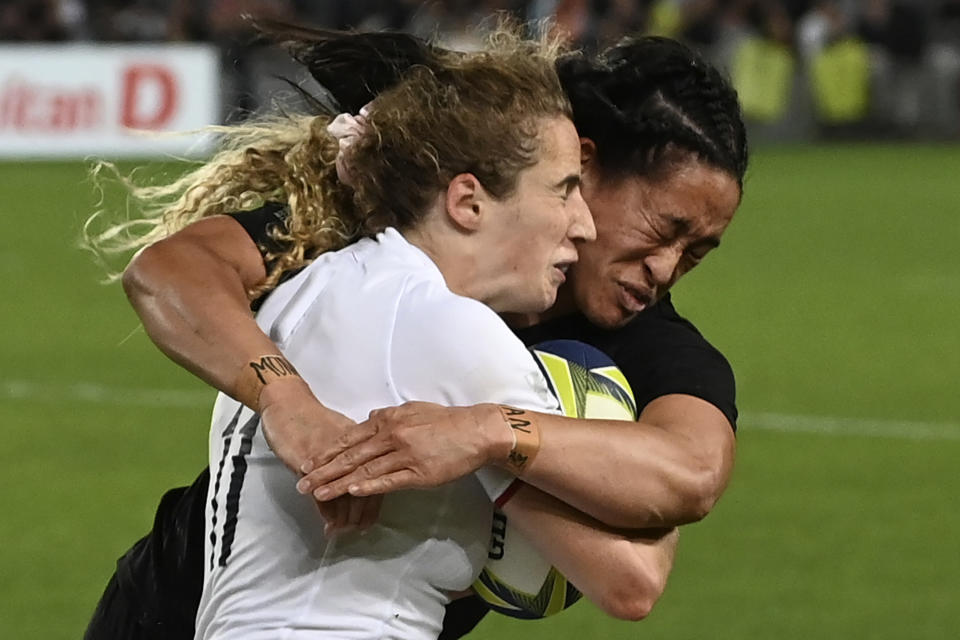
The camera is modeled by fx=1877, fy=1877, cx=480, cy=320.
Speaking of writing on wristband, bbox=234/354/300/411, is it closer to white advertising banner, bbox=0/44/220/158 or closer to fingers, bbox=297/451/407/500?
fingers, bbox=297/451/407/500

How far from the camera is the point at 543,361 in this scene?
301 centimetres

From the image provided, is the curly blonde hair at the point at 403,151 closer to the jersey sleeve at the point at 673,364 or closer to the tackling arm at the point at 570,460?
the tackling arm at the point at 570,460

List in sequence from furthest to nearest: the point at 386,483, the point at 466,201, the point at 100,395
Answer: the point at 100,395 < the point at 466,201 < the point at 386,483

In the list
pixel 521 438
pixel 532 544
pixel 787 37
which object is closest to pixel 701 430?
pixel 532 544

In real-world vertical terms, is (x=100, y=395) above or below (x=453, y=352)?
below

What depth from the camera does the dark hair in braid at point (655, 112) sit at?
3340 millimetres

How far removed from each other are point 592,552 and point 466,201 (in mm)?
552

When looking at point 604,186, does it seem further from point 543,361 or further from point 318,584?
point 318,584

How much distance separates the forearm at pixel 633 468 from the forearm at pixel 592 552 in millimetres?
28

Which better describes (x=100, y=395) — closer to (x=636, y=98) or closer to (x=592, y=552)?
(x=636, y=98)

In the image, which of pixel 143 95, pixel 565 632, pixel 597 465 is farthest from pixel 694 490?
pixel 143 95

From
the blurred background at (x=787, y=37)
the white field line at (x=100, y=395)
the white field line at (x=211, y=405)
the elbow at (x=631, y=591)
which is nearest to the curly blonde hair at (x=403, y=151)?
the elbow at (x=631, y=591)

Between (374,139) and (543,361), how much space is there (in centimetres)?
45

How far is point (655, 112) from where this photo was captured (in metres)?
3.36
